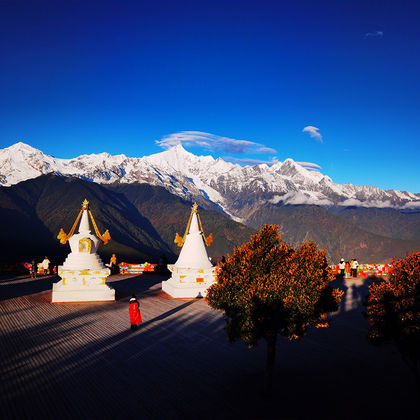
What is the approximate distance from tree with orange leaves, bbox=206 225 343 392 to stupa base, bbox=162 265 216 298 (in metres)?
13.3

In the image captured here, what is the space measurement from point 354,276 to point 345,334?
20.4m

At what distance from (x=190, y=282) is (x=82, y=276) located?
6.77 m

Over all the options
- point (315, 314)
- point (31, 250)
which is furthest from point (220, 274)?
point (31, 250)

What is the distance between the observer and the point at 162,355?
45.5ft

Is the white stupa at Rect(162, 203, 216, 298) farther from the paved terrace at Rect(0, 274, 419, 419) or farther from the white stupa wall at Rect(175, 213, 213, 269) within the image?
the paved terrace at Rect(0, 274, 419, 419)

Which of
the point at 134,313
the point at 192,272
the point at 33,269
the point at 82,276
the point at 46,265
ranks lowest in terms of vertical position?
the point at 134,313

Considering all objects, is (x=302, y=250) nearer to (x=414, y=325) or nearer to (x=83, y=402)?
(x=414, y=325)

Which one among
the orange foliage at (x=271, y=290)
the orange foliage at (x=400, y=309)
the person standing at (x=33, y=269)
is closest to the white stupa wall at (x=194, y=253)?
the person standing at (x=33, y=269)

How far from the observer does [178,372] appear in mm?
12305

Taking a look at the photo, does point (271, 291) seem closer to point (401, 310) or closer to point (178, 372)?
point (401, 310)

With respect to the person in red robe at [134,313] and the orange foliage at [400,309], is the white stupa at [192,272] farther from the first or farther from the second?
the orange foliage at [400,309]

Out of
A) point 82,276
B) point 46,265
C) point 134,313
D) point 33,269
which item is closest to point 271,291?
point 134,313

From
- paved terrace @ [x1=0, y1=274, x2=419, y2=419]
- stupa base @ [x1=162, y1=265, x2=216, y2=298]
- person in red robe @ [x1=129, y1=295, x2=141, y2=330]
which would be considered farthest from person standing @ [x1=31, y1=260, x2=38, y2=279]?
person in red robe @ [x1=129, y1=295, x2=141, y2=330]

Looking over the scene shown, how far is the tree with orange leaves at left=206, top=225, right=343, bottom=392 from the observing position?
404 inches
